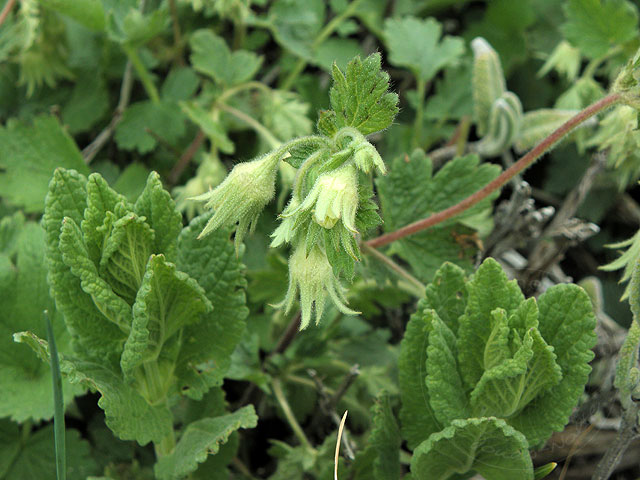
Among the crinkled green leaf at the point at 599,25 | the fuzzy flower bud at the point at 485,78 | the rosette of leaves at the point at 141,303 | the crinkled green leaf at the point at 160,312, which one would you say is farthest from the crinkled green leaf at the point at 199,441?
the crinkled green leaf at the point at 599,25

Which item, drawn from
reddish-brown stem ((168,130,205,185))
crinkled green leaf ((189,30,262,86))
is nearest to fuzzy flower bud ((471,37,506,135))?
crinkled green leaf ((189,30,262,86))

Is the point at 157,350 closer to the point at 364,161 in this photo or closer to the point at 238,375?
the point at 238,375

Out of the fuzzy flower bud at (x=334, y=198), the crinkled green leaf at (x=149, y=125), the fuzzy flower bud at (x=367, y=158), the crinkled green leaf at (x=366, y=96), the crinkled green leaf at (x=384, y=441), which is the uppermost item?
the crinkled green leaf at (x=366, y=96)

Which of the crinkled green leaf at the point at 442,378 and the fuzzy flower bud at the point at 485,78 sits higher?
the fuzzy flower bud at the point at 485,78

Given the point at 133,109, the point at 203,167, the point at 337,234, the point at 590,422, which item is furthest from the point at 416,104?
the point at 337,234

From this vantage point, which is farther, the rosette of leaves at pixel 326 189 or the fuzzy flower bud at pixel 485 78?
the fuzzy flower bud at pixel 485 78

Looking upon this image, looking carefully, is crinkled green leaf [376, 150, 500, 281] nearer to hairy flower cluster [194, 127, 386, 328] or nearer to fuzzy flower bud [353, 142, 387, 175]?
hairy flower cluster [194, 127, 386, 328]

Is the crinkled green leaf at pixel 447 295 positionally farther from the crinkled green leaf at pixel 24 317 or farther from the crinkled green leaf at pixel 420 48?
the crinkled green leaf at pixel 420 48

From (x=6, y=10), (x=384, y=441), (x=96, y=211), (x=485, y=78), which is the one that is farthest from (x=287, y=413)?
(x=6, y=10)


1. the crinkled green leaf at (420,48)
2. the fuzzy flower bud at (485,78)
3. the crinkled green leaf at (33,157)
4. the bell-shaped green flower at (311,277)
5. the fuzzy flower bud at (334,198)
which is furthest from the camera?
the crinkled green leaf at (420,48)

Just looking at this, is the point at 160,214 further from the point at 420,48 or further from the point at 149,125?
the point at 420,48
